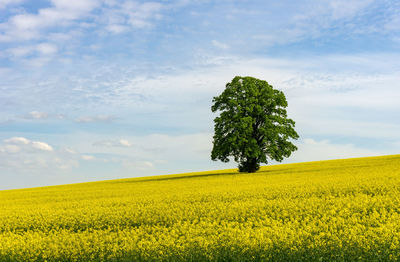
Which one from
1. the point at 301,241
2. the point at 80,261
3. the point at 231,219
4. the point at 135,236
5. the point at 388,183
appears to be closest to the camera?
the point at 301,241

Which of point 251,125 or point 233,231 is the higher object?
point 251,125

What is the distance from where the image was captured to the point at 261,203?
1684 cm

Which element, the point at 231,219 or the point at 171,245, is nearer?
the point at 171,245

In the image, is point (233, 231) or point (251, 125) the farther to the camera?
point (251, 125)

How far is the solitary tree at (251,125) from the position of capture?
4200cm

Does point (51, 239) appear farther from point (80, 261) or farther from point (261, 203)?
point (261, 203)

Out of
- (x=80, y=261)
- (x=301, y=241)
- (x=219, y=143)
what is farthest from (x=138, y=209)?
(x=219, y=143)

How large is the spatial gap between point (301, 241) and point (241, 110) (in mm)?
34033

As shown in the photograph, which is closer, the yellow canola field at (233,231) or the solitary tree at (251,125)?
the yellow canola field at (233,231)

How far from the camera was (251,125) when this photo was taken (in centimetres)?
4225

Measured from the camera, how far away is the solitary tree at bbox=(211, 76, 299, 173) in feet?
138

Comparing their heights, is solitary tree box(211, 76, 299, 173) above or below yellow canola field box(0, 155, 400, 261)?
above

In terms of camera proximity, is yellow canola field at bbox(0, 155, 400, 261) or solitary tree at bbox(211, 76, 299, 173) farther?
solitary tree at bbox(211, 76, 299, 173)

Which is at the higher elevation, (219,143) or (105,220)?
(219,143)
